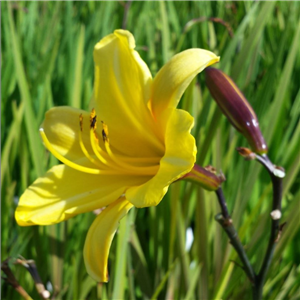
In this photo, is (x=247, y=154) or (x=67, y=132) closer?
(x=247, y=154)

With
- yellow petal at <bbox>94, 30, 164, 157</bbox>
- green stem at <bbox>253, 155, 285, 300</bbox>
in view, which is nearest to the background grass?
green stem at <bbox>253, 155, 285, 300</bbox>

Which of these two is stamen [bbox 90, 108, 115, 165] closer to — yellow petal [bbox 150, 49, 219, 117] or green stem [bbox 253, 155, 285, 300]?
yellow petal [bbox 150, 49, 219, 117]

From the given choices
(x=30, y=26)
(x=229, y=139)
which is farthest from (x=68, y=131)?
(x=30, y=26)

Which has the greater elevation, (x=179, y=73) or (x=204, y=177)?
(x=179, y=73)

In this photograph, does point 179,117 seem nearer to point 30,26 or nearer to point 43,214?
point 43,214

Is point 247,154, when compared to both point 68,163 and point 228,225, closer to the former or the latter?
point 228,225

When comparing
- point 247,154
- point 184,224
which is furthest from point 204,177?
point 184,224

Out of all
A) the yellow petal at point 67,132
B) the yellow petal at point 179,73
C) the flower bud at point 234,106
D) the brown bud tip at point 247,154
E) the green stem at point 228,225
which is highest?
the yellow petal at point 179,73

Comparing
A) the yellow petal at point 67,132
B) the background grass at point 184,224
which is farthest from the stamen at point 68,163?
the background grass at point 184,224

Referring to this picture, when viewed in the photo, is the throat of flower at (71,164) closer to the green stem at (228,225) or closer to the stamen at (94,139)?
the stamen at (94,139)
